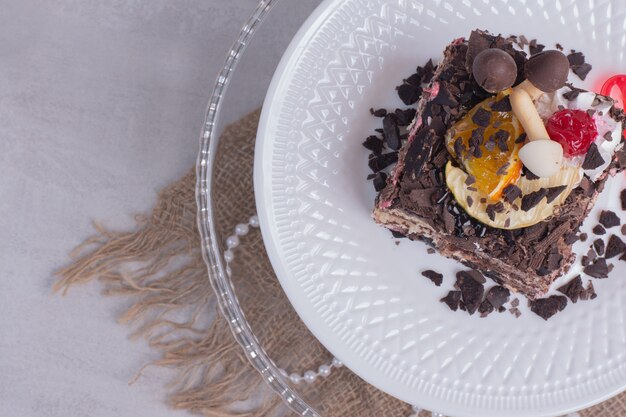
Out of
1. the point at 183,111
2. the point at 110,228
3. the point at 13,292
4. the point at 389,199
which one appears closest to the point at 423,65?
Result: the point at 389,199

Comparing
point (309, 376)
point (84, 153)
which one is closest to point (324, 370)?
point (309, 376)

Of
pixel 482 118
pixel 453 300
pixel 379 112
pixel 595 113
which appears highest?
pixel 595 113

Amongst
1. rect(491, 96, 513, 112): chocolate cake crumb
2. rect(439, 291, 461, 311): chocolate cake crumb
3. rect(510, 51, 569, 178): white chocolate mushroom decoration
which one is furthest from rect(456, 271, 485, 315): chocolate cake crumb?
rect(491, 96, 513, 112): chocolate cake crumb

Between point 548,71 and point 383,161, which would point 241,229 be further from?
point 548,71

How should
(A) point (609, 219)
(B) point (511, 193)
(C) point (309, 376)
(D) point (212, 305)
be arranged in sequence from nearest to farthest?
(B) point (511, 193) → (A) point (609, 219) → (C) point (309, 376) → (D) point (212, 305)

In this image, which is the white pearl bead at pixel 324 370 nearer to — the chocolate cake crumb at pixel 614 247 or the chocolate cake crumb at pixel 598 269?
the chocolate cake crumb at pixel 598 269

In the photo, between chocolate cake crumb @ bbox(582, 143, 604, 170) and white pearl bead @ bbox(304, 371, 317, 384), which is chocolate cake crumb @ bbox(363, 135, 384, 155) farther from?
white pearl bead @ bbox(304, 371, 317, 384)
